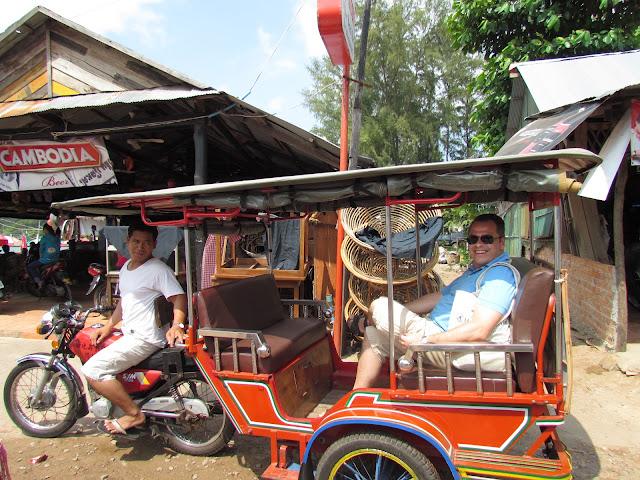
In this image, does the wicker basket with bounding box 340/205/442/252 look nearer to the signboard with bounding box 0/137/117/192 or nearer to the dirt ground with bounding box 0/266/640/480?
the dirt ground with bounding box 0/266/640/480

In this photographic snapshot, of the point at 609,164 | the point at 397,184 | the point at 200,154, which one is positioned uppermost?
the point at 200,154

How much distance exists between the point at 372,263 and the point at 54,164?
4.96 meters

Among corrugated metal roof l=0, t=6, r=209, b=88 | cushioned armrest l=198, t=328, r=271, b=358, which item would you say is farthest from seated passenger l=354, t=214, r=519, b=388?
corrugated metal roof l=0, t=6, r=209, b=88

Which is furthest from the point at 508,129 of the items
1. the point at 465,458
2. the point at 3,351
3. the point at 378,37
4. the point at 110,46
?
the point at 378,37

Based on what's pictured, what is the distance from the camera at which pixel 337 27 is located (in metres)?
3.91

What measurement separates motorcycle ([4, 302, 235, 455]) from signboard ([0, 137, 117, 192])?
141 inches

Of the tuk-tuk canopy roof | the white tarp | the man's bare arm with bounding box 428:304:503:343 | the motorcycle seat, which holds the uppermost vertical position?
the white tarp

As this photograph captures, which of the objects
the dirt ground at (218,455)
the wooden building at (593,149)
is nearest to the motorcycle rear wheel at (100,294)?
the dirt ground at (218,455)

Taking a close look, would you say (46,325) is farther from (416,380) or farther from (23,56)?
(23,56)

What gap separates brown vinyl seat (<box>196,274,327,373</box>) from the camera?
2.79 m

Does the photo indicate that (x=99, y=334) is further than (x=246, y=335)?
Yes

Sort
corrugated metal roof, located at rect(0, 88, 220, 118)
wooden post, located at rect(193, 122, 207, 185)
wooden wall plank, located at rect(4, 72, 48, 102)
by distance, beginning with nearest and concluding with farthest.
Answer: corrugated metal roof, located at rect(0, 88, 220, 118) < wooden post, located at rect(193, 122, 207, 185) < wooden wall plank, located at rect(4, 72, 48, 102)

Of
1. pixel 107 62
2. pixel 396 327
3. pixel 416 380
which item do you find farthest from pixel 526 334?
pixel 107 62

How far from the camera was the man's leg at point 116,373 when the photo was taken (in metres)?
3.04
